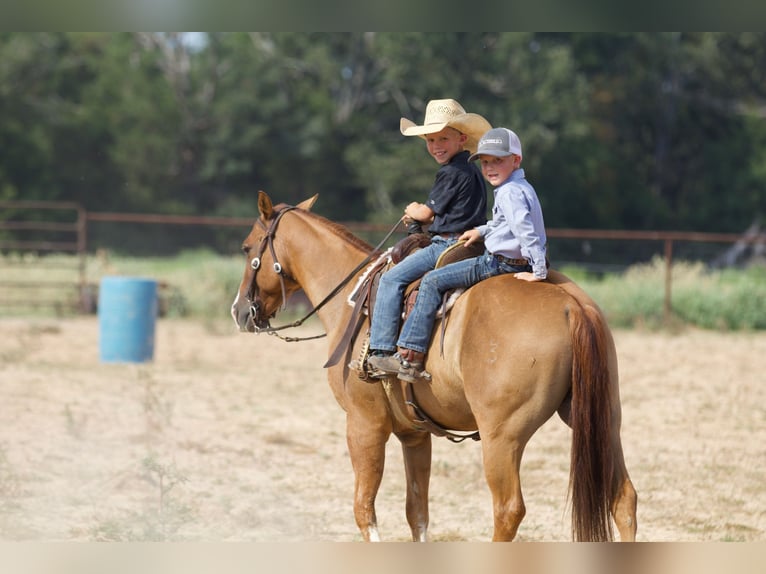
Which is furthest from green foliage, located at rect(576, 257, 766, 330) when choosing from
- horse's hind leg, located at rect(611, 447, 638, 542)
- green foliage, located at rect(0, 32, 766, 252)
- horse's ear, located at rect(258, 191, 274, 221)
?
green foliage, located at rect(0, 32, 766, 252)

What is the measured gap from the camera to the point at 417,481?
5207 millimetres

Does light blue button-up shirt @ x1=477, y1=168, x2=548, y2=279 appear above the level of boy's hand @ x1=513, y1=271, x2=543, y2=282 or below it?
above

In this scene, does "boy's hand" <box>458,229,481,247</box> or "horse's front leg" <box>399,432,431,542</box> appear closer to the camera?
"boy's hand" <box>458,229,481,247</box>

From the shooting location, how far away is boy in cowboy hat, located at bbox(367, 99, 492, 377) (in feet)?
15.6

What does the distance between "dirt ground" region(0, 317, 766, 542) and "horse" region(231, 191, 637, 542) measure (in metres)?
1.12

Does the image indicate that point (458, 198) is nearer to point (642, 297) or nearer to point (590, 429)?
point (590, 429)

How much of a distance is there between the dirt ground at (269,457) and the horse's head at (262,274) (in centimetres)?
111

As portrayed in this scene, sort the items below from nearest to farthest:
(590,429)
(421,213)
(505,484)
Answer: (590,429), (505,484), (421,213)

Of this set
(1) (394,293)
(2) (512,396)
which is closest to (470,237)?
(1) (394,293)

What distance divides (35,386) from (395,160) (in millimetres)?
22534

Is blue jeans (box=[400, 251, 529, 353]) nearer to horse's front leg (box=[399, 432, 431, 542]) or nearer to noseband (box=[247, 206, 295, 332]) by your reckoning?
horse's front leg (box=[399, 432, 431, 542])

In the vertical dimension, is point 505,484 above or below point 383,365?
below

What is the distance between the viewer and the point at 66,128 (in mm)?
36375

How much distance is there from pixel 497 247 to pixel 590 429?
924mm
